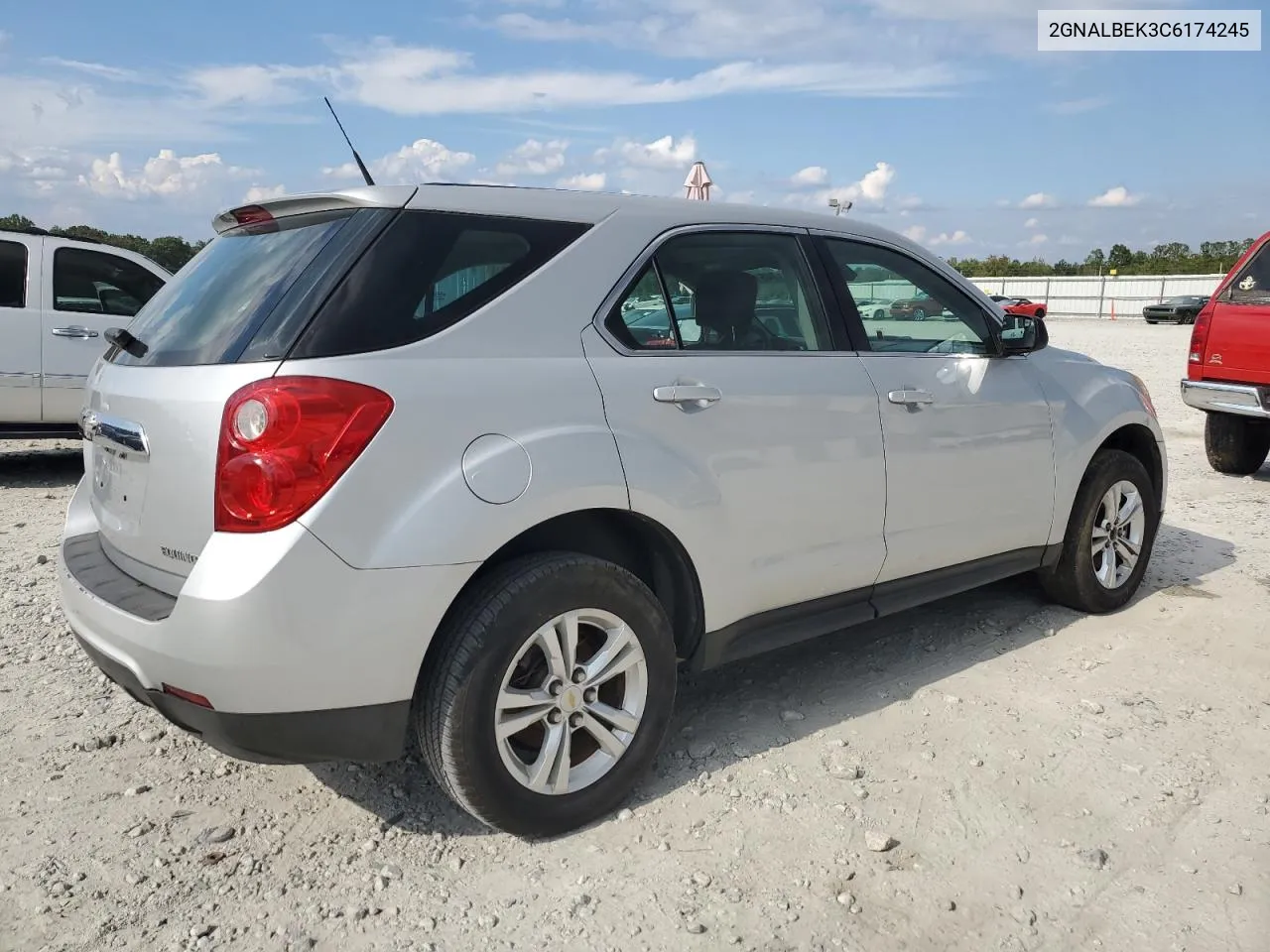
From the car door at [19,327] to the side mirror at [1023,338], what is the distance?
705 centimetres

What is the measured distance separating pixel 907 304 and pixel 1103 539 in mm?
1658

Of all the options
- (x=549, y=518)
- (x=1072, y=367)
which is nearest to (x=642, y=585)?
(x=549, y=518)

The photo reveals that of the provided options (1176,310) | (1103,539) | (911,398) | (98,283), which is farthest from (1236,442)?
(1176,310)

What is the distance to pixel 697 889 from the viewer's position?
2641mm

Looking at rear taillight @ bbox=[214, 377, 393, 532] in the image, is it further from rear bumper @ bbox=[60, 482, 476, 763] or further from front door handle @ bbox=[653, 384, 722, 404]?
front door handle @ bbox=[653, 384, 722, 404]

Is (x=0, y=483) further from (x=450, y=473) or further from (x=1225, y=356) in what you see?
(x=1225, y=356)

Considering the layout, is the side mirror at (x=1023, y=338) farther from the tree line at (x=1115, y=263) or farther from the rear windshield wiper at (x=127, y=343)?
the tree line at (x=1115, y=263)

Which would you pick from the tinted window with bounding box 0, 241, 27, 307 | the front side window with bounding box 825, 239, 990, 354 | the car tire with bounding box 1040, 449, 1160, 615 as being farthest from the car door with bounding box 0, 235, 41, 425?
the car tire with bounding box 1040, 449, 1160, 615

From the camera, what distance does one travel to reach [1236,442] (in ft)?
26.9

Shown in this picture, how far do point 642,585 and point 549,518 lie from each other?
38 centimetres

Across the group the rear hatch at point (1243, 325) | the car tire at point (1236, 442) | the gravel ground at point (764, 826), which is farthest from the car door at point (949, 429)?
the car tire at point (1236, 442)

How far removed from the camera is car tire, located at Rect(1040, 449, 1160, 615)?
181 inches

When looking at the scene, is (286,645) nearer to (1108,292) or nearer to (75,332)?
(75,332)

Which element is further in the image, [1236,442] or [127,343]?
[1236,442]
